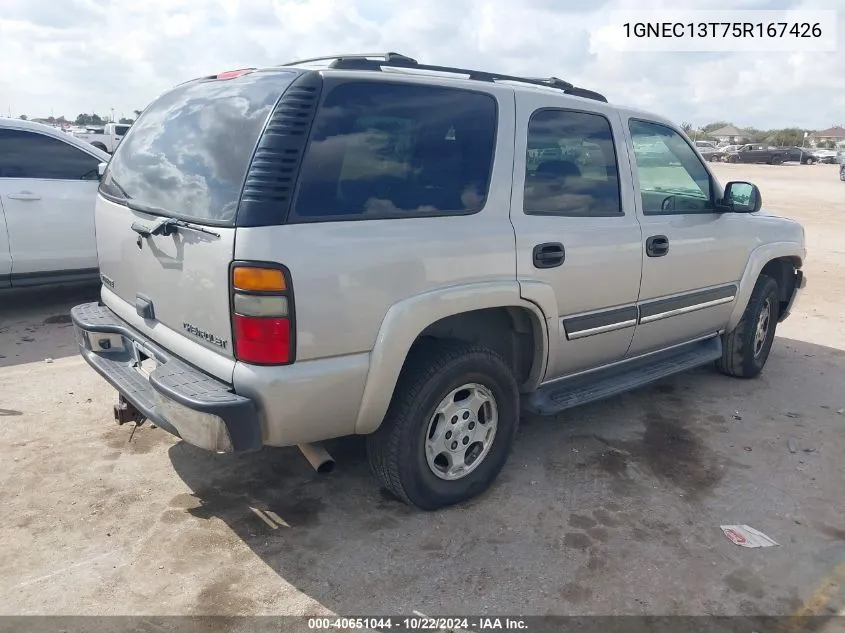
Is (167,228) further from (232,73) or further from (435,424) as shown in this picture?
(435,424)

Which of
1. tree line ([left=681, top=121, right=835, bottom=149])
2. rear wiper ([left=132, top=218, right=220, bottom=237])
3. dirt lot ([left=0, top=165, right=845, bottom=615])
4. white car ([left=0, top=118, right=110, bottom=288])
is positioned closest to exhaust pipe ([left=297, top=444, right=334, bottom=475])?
dirt lot ([left=0, top=165, right=845, bottom=615])

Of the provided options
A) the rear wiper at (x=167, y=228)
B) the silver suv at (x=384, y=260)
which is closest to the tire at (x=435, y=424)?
the silver suv at (x=384, y=260)

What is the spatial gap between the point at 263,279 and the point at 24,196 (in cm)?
468

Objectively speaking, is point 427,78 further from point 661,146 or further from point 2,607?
point 2,607

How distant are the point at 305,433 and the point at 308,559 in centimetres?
59

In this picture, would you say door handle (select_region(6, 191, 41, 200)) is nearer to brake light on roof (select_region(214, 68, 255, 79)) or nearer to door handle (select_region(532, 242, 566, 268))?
brake light on roof (select_region(214, 68, 255, 79))

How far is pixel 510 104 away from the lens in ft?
10.6

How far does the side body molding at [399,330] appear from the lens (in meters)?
2.71

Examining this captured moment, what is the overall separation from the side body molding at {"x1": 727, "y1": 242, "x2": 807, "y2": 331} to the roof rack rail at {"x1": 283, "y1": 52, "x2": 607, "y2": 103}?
171 cm

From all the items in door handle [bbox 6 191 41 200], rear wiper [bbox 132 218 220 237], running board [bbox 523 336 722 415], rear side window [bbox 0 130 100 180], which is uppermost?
rear side window [bbox 0 130 100 180]

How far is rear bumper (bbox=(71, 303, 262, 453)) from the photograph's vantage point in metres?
2.49

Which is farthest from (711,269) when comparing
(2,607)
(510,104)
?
(2,607)

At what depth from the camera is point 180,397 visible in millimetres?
2545

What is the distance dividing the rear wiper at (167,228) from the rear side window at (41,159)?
394cm
